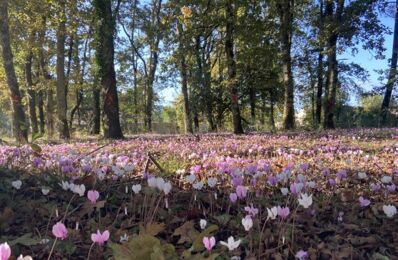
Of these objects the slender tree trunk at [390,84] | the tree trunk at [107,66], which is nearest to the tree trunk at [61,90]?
the tree trunk at [107,66]

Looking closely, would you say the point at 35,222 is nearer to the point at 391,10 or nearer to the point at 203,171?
the point at 203,171

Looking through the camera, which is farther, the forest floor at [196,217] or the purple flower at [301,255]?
the forest floor at [196,217]

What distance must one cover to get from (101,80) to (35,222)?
50.0 feet

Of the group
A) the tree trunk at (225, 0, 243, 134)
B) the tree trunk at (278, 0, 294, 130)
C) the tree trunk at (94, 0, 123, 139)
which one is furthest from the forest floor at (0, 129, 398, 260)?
the tree trunk at (278, 0, 294, 130)

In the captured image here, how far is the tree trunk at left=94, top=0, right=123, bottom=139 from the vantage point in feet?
52.4

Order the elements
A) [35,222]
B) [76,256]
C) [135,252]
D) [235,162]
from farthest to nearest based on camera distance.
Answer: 1. [235,162]
2. [35,222]
3. [76,256]
4. [135,252]

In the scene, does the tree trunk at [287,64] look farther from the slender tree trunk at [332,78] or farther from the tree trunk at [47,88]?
the tree trunk at [47,88]

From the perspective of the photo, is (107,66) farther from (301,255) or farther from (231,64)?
(301,255)

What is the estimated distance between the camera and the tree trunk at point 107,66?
1598 cm

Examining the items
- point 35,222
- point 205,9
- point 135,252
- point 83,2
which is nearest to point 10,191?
point 35,222

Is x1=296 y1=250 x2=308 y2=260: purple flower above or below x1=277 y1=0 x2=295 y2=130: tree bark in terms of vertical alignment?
below

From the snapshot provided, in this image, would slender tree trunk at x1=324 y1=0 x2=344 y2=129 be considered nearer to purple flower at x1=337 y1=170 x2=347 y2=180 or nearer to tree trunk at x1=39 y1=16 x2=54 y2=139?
tree trunk at x1=39 y1=16 x2=54 y2=139

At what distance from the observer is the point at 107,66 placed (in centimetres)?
1653

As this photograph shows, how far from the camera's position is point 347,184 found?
366 cm
